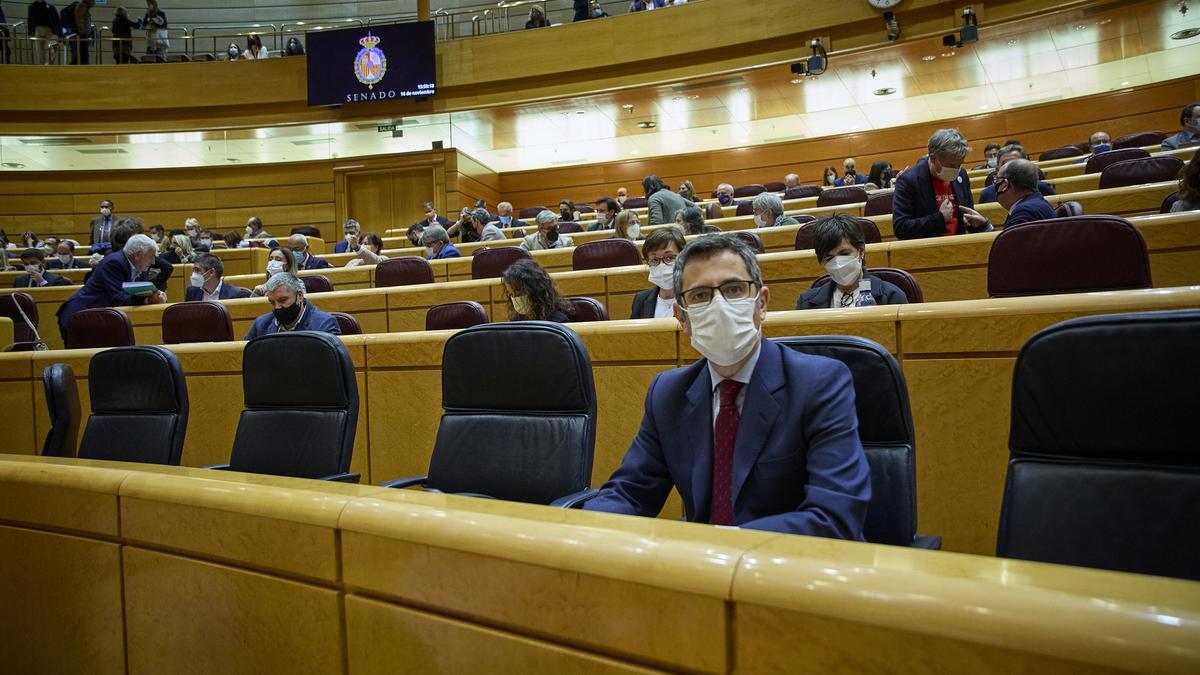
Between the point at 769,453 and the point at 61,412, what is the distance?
2404 mm

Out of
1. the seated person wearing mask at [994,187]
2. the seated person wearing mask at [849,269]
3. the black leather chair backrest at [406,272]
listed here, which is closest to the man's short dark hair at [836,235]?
the seated person wearing mask at [849,269]

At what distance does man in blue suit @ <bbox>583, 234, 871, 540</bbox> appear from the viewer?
144 centimetres

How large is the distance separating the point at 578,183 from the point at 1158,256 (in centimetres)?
1183

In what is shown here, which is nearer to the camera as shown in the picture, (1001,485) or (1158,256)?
(1001,485)

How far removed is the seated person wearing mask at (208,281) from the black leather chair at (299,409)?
147 inches

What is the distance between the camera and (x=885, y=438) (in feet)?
5.18

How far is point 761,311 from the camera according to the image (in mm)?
1682

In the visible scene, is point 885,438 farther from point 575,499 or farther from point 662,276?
point 662,276

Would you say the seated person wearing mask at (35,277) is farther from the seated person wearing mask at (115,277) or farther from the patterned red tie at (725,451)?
the patterned red tie at (725,451)

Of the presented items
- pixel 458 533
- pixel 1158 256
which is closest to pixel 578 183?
pixel 1158 256

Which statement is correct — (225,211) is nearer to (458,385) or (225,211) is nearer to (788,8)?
(788,8)

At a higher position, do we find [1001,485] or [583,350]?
[583,350]

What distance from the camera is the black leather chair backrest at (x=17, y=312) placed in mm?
6875

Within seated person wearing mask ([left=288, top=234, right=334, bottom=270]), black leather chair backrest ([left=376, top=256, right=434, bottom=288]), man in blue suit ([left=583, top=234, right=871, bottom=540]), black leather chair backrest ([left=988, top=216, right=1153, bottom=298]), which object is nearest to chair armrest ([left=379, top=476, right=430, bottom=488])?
man in blue suit ([left=583, top=234, right=871, bottom=540])
